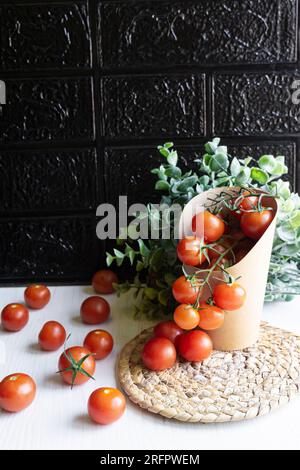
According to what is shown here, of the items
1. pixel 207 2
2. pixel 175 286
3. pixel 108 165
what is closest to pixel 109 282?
pixel 108 165

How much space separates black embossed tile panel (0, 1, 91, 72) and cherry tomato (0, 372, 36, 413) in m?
0.69

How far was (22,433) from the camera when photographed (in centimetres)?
89

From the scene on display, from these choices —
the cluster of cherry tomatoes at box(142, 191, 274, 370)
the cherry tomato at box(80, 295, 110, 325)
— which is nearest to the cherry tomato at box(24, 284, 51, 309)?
the cherry tomato at box(80, 295, 110, 325)

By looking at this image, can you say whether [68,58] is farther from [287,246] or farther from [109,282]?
[287,246]

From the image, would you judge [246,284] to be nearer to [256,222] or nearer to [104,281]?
[256,222]

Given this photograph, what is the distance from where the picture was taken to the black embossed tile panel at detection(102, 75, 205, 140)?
51.2 inches

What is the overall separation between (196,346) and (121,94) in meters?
0.60

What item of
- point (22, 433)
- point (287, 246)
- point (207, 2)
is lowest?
point (22, 433)

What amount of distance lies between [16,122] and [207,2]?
1.60 ft

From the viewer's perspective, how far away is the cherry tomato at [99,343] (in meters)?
1.08

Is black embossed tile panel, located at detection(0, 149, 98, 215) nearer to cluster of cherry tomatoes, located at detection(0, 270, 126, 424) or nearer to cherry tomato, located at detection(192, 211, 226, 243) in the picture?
cluster of cherry tomatoes, located at detection(0, 270, 126, 424)

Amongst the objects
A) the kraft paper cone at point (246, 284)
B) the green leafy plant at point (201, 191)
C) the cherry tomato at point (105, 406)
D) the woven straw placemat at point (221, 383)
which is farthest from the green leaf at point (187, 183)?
the cherry tomato at point (105, 406)

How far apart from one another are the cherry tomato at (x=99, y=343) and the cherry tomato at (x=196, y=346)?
0.15 m

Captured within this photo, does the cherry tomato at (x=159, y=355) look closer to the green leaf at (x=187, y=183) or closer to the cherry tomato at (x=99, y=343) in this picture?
the cherry tomato at (x=99, y=343)
